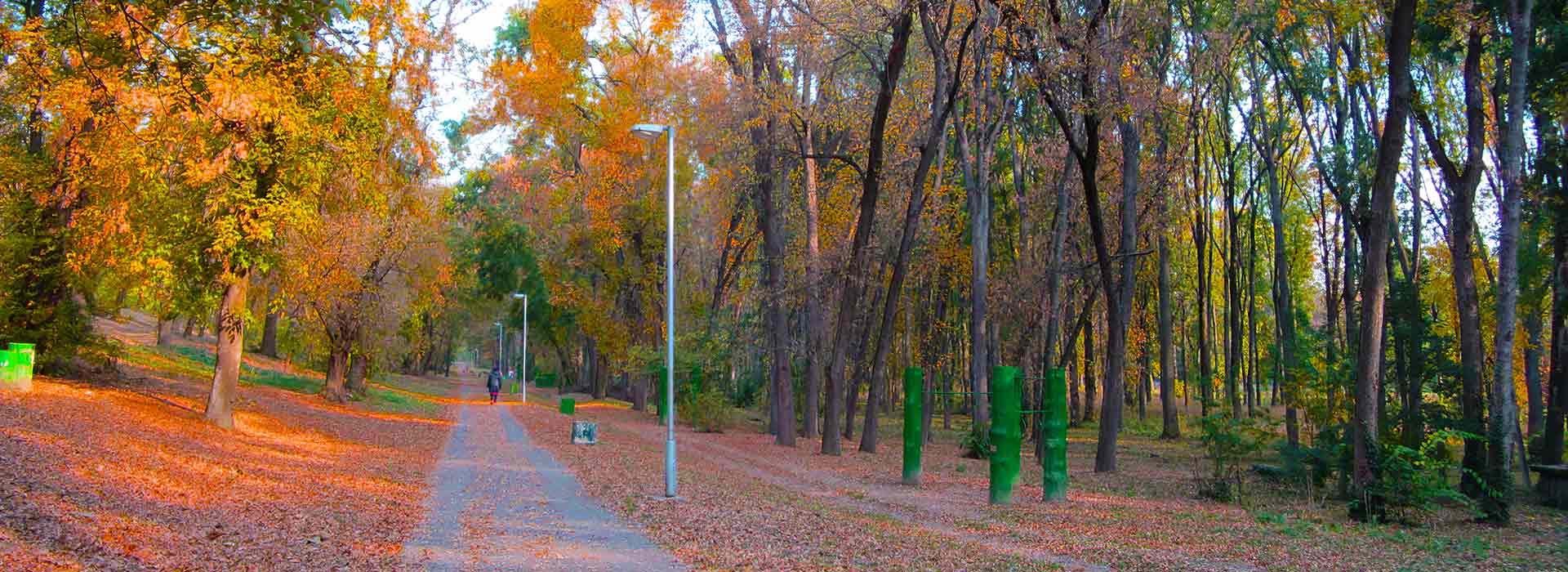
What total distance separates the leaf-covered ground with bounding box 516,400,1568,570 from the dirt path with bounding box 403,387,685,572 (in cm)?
47

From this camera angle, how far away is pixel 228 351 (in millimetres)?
18875

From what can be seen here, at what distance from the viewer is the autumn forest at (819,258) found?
10.8 metres

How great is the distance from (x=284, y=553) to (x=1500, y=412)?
46.0ft

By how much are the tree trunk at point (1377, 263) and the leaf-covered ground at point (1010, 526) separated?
665 millimetres

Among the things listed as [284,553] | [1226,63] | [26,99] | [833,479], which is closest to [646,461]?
[833,479]

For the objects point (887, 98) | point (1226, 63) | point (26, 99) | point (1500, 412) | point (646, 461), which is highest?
point (1226, 63)

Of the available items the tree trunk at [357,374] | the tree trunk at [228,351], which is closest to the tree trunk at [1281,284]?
the tree trunk at [228,351]

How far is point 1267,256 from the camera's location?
48.6m

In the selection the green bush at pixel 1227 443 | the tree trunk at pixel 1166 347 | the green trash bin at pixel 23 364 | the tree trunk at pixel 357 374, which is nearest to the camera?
the green bush at pixel 1227 443

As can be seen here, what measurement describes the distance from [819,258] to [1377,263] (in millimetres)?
13497

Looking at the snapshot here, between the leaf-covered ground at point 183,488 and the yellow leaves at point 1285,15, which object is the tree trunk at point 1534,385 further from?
the leaf-covered ground at point 183,488

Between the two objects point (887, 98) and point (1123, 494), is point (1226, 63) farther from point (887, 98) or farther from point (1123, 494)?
point (1123, 494)

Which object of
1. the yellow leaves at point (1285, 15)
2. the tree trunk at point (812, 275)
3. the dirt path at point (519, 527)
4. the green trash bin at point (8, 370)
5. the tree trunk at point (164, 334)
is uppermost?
the yellow leaves at point (1285, 15)

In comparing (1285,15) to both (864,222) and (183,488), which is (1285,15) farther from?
(183,488)
